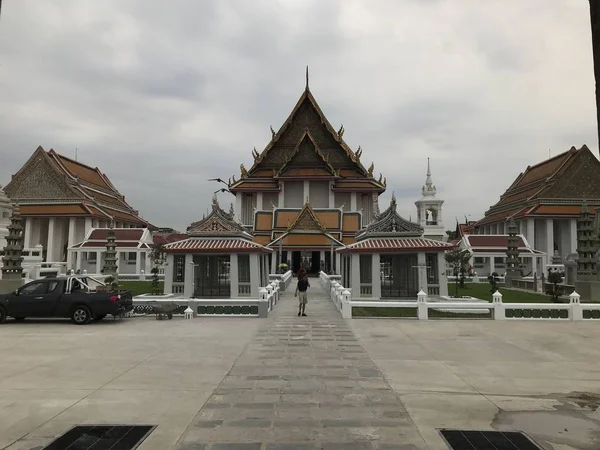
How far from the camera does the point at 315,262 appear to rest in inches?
1622

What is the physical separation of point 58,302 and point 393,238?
14301 mm

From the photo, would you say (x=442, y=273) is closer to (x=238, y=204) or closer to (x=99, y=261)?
(x=238, y=204)

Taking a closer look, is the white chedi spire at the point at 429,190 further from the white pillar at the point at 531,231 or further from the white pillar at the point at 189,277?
the white pillar at the point at 189,277

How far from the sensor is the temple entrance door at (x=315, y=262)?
40.6 m

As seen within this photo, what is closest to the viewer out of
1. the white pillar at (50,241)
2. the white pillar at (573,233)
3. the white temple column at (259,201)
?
the white temple column at (259,201)

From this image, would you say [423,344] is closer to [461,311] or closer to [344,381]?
[344,381]

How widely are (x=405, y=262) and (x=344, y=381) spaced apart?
14825 mm

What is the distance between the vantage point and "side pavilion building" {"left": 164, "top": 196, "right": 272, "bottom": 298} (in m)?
19.6

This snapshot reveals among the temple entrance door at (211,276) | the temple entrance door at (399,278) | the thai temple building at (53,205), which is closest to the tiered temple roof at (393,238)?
the temple entrance door at (399,278)

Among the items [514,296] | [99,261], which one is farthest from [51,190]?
[514,296]

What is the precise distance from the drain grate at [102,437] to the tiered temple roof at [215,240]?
14.1m

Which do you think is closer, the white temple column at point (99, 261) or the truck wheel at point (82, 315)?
the truck wheel at point (82, 315)

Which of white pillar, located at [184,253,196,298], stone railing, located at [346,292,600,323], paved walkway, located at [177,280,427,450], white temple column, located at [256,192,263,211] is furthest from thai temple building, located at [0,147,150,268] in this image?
paved walkway, located at [177,280,427,450]

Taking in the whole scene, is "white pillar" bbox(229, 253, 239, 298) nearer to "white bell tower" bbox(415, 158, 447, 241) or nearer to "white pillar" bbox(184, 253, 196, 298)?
"white pillar" bbox(184, 253, 196, 298)
